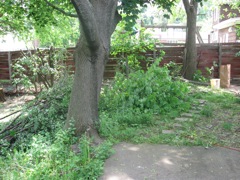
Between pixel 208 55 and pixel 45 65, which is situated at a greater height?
pixel 208 55

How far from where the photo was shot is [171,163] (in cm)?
400

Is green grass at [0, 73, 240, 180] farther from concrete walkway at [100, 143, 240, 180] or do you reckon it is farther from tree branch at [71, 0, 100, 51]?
tree branch at [71, 0, 100, 51]

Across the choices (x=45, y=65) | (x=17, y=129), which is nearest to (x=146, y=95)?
(x=17, y=129)

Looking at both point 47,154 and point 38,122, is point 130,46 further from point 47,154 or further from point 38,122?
point 47,154

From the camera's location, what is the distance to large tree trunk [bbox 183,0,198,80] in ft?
40.3

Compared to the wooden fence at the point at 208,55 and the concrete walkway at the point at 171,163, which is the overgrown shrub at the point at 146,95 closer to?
the concrete walkway at the point at 171,163

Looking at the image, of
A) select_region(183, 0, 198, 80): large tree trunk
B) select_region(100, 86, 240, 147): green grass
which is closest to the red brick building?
select_region(183, 0, 198, 80): large tree trunk

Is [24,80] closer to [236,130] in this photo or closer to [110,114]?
[110,114]

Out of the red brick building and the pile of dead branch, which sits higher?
the red brick building

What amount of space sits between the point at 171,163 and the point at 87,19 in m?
2.60

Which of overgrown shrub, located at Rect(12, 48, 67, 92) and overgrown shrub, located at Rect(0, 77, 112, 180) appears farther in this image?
overgrown shrub, located at Rect(12, 48, 67, 92)

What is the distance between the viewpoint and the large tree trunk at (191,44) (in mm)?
12297

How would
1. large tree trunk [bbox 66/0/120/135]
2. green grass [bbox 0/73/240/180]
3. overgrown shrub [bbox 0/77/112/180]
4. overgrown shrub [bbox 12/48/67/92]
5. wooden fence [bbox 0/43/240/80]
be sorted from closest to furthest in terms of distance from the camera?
overgrown shrub [bbox 0/77/112/180], green grass [bbox 0/73/240/180], large tree trunk [bbox 66/0/120/135], overgrown shrub [bbox 12/48/67/92], wooden fence [bbox 0/43/240/80]

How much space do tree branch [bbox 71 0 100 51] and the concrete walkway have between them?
76.1 inches
